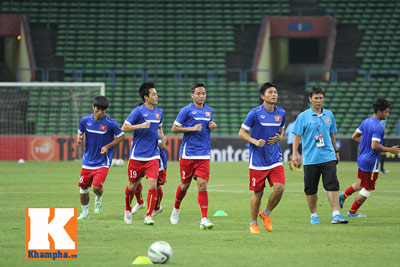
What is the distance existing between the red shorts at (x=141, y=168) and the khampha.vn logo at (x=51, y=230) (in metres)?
3.85

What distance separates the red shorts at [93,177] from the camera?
12312 millimetres

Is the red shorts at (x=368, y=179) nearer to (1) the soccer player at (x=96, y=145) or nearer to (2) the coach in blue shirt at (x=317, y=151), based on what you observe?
(2) the coach in blue shirt at (x=317, y=151)

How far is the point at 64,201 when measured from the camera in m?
15.1

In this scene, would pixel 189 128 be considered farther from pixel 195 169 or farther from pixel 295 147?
pixel 295 147

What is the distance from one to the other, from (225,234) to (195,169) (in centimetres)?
152

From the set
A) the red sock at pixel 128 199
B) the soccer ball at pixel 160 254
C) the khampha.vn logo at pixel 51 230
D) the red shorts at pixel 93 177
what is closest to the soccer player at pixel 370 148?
the red sock at pixel 128 199

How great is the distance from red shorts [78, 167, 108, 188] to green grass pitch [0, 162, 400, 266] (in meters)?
0.57

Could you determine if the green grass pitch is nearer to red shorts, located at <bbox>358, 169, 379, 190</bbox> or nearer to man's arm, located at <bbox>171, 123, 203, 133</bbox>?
red shorts, located at <bbox>358, 169, 379, 190</bbox>

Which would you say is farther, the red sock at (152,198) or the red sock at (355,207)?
the red sock at (355,207)

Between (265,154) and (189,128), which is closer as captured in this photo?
(265,154)

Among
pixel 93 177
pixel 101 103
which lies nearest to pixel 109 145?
pixel 93 177

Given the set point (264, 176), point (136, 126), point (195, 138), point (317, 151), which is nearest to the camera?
point (264, 176)

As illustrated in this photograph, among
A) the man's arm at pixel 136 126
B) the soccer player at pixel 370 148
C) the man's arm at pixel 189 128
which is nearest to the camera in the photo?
the man's arm at pixel 189 128

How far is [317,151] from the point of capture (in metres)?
11.6
